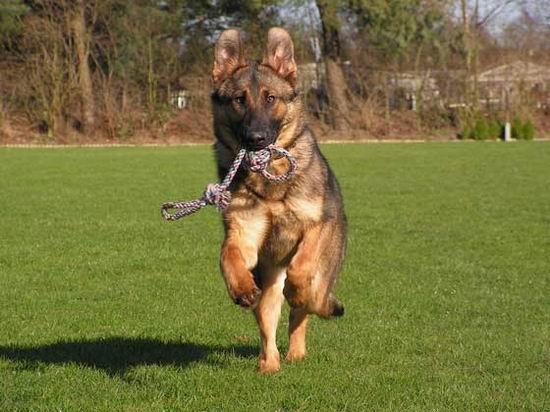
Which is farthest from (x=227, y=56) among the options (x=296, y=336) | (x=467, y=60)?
(x=467, y=60)

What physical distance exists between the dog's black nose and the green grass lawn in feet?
4.96

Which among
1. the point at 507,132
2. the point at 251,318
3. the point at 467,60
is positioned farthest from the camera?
the point at 467,60

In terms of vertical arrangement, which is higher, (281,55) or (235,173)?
(281,55)

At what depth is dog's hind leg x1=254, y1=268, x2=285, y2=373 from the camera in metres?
6.04

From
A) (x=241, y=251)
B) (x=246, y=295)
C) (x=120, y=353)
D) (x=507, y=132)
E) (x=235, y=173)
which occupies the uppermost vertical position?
(x=235, y=173)

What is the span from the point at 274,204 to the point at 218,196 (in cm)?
36

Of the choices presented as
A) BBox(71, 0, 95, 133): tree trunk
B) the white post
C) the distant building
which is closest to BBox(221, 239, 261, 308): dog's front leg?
BBox(71, 0, 95, 133): tree trunk

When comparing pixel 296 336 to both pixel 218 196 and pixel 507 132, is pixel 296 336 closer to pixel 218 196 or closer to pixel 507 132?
pixel 218 196

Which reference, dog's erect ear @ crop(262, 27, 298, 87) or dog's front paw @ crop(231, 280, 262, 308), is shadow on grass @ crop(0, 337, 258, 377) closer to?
dog's front paw @ crop(231, 280, 262, 308)

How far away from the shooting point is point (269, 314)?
20.0 feet

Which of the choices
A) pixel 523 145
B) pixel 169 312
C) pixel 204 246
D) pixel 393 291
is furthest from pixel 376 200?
pixel 523 145

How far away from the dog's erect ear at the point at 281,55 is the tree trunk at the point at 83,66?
128 feet

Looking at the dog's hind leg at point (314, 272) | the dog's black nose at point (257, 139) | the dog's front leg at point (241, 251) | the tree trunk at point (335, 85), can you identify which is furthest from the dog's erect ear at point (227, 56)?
the tree trunk at point (335, 85)

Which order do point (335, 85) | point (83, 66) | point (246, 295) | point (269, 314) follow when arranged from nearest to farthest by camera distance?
point (246, 295), point (269, 314), point (83, 66), point (335, 85)
